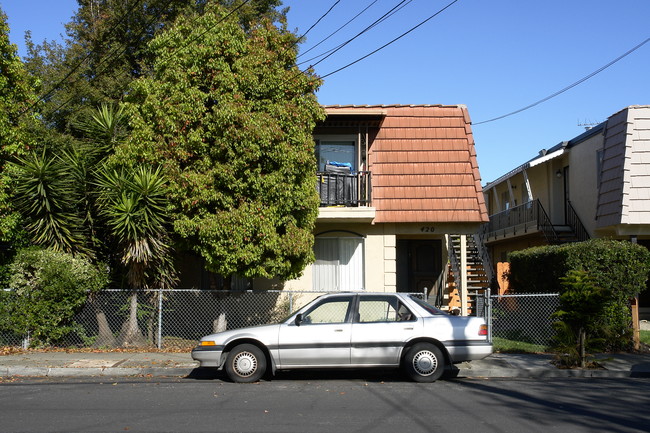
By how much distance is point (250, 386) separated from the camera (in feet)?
31.1

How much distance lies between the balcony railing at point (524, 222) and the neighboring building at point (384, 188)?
6.55 m

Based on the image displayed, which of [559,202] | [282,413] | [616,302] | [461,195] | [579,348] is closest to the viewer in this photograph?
[282,413]

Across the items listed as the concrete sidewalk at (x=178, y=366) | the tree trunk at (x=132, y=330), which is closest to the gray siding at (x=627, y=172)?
the concrete sidewalk at (x=178, y=366)

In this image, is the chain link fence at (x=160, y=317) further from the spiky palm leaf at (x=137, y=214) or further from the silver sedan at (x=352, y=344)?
the silver sedan at (x=352, y=344)

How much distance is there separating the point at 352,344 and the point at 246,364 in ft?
5.39

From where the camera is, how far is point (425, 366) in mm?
9656

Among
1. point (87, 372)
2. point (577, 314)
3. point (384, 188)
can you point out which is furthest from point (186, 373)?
point (384, 188)

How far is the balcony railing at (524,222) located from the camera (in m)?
21.7

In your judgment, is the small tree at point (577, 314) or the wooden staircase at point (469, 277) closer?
the small tree at point (577, 314)

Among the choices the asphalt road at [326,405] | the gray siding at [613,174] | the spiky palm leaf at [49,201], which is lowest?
the asphalt road at [326,405]

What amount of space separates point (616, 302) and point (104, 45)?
1918 centimetres

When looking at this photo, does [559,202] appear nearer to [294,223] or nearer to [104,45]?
[294,223]

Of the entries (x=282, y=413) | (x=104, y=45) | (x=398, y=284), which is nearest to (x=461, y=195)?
(x=398, y=284)

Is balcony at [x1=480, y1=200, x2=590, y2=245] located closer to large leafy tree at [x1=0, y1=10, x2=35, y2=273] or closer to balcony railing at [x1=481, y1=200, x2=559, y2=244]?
balcony railing at [x1=481, y1=200, x2=559, y2=244]
